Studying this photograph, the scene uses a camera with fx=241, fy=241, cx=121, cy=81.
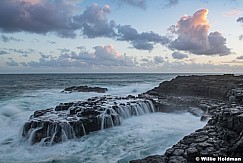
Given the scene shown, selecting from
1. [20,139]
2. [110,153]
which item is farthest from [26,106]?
[110,153]

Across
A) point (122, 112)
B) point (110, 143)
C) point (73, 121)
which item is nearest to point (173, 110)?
point (122, 112)

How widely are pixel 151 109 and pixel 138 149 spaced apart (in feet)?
31.2

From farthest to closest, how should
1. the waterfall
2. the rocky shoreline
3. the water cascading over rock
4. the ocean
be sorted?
the waterfall, the water cascading over rock, the ocean, the rocky shoreline

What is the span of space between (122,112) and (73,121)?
5139mm

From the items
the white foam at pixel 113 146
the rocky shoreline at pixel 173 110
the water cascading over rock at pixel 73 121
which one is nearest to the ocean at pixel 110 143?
the white foam at pixel 113 146

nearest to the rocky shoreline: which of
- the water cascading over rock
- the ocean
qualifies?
the water cascading over rock

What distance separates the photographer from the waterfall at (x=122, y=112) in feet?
57.5

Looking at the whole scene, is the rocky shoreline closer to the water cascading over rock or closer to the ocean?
the water cascading over rock

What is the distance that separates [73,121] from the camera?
15.7m

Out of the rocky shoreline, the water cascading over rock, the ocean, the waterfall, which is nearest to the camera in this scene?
the rocky shoreline

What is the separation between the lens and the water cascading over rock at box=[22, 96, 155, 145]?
48.2 ft

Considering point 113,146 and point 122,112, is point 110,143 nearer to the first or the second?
point 113,146

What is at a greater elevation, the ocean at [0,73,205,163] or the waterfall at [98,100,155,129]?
the waterfall at [98,100,155,129]

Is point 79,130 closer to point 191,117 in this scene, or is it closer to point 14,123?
point 14,123
